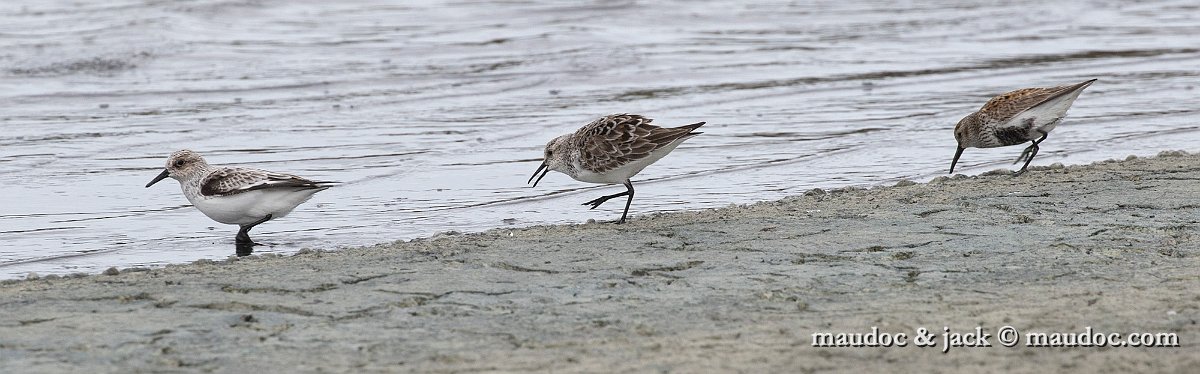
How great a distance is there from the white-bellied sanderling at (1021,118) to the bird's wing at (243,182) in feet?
16.7

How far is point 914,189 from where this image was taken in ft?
32.4

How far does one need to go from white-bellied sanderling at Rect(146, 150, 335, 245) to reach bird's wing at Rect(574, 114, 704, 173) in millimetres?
1644

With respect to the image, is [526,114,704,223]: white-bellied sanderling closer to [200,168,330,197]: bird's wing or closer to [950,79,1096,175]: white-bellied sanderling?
[200,168,330,197]: bird's wing

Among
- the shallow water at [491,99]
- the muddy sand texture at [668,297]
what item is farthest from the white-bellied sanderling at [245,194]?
the muddy sand texture at [668,297]

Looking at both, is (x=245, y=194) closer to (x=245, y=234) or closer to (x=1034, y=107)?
(x=245, y=234)

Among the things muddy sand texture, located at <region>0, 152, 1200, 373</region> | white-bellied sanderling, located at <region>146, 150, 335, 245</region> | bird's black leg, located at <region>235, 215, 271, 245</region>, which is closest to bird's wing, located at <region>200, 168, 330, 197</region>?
white-bellied sanderling, located at <region>146, 150, 335, 245</region>

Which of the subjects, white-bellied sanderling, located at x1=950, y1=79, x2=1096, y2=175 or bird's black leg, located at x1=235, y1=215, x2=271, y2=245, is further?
white-bellied sanderling, located at x1=950, y1=79, x2=1096, y2=175

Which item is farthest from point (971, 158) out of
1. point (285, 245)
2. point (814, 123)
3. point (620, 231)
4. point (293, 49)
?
point (293, 49)

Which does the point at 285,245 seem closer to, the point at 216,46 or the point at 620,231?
the point at 620,231

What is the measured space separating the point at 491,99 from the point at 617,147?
7847 mm

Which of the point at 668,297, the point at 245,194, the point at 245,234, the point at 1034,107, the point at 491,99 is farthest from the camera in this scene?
the point at 491,99

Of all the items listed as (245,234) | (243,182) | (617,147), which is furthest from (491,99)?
(243,182)

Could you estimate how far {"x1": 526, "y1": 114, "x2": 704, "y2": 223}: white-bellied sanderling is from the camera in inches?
365

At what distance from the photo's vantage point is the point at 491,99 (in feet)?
55.7
